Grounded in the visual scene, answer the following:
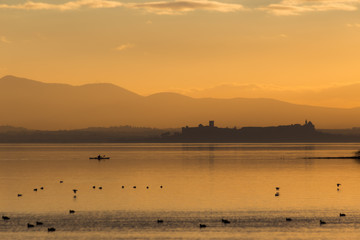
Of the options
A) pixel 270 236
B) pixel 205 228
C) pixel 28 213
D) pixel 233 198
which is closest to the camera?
pixel 270 236

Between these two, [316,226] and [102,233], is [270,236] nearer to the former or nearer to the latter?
[316,226]

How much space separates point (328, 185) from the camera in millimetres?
120250

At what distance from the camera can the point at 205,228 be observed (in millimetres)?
68312

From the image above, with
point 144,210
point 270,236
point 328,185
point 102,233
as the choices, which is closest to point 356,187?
point 328,185

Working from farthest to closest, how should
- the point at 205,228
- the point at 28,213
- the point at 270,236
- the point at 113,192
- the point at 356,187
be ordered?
the point at 356,187
the point at 113,192
the point at 28,213
the point at 205,228
the point at 270,236

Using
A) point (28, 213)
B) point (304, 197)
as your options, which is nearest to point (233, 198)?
point (304, 197)

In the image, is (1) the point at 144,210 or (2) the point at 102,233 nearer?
(2) the point at 102,233

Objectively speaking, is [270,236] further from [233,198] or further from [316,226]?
[233,198]

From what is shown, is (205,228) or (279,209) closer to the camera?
(205,228)

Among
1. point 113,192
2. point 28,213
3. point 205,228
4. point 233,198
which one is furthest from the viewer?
point 113,192

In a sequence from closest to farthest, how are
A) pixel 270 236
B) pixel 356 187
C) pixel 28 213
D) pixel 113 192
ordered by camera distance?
pixel 270 236 → pixel 28 213 → pixel 113 192 → pixel 356 187

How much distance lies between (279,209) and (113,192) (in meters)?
34.3

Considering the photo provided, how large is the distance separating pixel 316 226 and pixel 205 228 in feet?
39.0

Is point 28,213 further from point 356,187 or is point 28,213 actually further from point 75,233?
point 356,187
